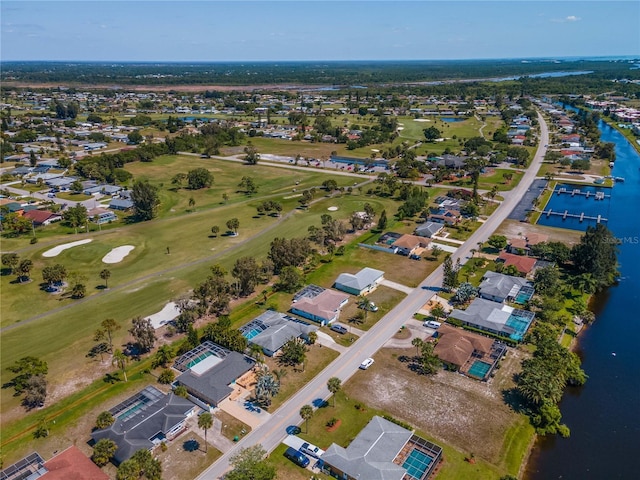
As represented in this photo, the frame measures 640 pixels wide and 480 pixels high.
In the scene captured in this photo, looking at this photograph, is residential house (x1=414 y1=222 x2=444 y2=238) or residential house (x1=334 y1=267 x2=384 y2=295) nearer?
residential house (x1=334 y1=267 x2=384 y2=295)

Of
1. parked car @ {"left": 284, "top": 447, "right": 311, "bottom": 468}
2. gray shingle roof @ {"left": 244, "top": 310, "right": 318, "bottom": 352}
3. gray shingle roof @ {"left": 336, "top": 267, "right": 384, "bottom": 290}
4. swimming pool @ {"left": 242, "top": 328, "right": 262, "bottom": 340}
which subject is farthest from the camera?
gray shingle roof @ {"left": 336, "top": 267, "right": 384, "bottom": 290}

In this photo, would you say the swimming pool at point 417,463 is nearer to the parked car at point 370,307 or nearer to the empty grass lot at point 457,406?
the empty grass lot at point 457,406

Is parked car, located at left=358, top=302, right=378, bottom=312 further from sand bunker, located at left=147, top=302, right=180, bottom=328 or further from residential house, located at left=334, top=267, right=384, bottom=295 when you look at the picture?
sand bunker, located at left=147, top=302, right=180, bottom=328

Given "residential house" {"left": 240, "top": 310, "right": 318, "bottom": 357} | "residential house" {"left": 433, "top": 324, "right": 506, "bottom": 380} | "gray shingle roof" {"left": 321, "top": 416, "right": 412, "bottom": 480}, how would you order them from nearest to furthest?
"gray shingle roof" {"left": 321, "top": 416, "right": 412, "bottom": 480}
"residential house" {"left": 433, "top": 324, "right": 506, "bottom": 380}
"residential house" {"left": 240, "top": 310, "right": 318, "bottom": 357}

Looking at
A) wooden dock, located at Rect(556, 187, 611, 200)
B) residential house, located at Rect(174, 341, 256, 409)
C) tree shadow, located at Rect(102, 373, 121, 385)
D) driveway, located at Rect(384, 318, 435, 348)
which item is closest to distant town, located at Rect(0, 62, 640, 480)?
residential house, located at Rect(174, 341, 256, 409)

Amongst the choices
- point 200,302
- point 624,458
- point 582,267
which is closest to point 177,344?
point 200,302

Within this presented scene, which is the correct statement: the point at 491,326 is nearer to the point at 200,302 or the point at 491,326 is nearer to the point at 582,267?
the point at 582,267

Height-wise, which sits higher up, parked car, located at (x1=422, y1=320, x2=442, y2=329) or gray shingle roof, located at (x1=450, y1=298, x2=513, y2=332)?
gray shingle roof, located at (x1=450, y1=298, x2=513, y2=332)

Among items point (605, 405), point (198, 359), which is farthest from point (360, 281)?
point (605, 405)
